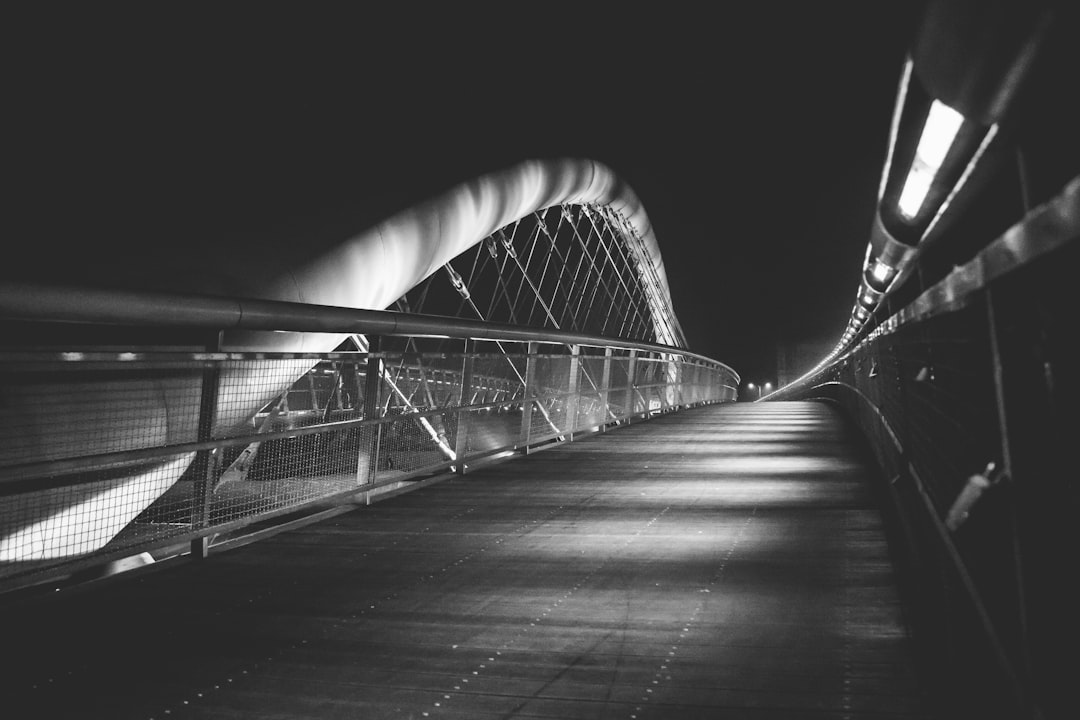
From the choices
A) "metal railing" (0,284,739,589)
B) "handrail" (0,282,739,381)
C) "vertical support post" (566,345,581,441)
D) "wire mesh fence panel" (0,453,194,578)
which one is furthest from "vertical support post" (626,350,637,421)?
"wire mesh fence panel" (0,453,194,578)

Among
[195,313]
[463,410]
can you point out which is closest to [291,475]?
[195,313]

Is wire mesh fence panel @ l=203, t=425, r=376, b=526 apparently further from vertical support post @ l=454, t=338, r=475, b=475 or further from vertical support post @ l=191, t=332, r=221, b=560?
vertical support post @ l=454, t=338, r=475, b=475

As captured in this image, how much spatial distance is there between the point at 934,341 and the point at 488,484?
13.7ft

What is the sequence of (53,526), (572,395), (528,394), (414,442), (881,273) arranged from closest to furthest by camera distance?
(53,526) → (414,442) → (528,394) → (881,273) → (572,395)

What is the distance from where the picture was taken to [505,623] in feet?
10.3

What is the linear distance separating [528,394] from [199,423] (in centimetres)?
441

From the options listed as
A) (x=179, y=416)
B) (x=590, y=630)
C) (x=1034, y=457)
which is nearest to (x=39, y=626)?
(x=179, y=416)

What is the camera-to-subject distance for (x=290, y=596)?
3.55 meters

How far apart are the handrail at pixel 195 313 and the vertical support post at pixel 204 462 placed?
0.76ft

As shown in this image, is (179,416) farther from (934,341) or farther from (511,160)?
(511,160)

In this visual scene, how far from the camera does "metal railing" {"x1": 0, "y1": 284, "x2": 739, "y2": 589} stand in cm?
355

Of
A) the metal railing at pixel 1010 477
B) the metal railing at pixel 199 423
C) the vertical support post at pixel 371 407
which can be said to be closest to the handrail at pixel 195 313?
the metal railing at pixel 199 423

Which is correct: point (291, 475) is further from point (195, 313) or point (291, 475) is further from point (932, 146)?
point (932, 146)

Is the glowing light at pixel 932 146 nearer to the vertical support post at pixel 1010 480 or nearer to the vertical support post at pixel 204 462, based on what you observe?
the vertical support post at pixel 1010 480
